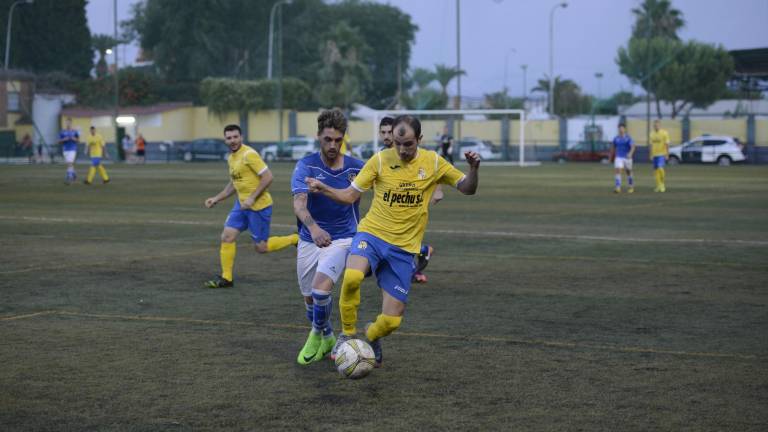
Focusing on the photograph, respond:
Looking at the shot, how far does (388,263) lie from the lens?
8023 millimetres

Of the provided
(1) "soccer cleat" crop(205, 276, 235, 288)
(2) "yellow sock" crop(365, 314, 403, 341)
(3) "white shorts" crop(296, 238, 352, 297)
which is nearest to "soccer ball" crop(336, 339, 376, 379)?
(2) "yellow sock" crop(365, 314, 403, 341)

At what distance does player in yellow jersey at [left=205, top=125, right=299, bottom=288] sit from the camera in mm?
12734

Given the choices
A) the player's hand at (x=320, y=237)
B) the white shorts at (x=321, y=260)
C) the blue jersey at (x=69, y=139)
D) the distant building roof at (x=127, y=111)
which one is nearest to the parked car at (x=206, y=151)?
the distant building roof at (x=127, y=111)

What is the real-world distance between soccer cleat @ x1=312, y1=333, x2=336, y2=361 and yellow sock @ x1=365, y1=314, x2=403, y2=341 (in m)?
0.48

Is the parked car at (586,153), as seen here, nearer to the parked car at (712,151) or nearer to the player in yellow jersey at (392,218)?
the parked car at (712,151)

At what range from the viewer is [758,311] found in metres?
10.8

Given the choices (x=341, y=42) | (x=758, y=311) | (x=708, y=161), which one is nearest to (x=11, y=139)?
(x=341, y=42)

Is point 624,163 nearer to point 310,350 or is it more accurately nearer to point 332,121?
point 332,121

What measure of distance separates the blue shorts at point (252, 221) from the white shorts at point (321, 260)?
168 inches

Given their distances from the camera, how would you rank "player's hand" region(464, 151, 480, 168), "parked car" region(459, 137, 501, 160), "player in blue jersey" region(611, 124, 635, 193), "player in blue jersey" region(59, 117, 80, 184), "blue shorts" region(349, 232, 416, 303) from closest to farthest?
"player's hand" region(464, 151, 480, 168)
"blue shorts" region(349, 232, 416, 303)
"player in blue jersey" region(611, 124, 635, 193)
"player in blue jersey" region(59, 117, 80, 184)
"parked car" region(459, 137, 501, 160)

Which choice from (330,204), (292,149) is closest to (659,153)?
(330,204)

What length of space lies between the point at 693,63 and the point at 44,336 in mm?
86167

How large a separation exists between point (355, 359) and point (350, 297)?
60 centimetres

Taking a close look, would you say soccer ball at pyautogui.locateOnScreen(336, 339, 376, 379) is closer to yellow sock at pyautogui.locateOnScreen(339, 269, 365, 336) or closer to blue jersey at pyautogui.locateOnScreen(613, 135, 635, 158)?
yellow sock at pyautogui.locateOnScreen(339, 269, 365, 336)
